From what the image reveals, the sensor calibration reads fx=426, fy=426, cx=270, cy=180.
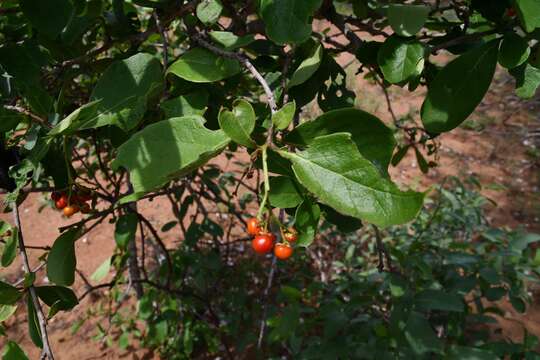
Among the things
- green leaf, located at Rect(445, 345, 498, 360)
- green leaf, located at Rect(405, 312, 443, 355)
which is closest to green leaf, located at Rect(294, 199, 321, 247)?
green leaf, located at Rect(405, 312, 443, 355)

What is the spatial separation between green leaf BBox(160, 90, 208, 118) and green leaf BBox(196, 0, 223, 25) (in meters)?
0.21

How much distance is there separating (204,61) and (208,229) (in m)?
1.39

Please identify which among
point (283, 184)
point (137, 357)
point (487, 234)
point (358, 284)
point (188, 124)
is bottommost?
point (137, 357)

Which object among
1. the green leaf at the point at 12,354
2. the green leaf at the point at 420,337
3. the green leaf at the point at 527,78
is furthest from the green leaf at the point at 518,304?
the green leaf at the point at 12,354

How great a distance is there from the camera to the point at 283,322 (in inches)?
67.1

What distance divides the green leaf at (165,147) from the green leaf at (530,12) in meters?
0.53

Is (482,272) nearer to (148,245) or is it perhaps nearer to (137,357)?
(137,357)

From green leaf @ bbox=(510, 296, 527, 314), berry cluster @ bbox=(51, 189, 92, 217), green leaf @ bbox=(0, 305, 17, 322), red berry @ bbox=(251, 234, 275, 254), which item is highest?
red berry @ bbox=(251, 234, 275, 254)

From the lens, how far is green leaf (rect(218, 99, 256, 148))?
0.64 m

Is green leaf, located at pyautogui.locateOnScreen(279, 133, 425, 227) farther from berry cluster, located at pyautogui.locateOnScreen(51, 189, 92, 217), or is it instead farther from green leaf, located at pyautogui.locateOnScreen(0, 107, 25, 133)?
berry cluster, located at pyautogui.locateOnScreen(51, 189, 92, 217)

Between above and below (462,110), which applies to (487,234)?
below

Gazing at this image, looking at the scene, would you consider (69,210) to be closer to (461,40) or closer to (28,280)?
(28,280)

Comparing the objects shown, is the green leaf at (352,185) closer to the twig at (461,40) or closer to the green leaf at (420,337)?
the twig at (461,40)

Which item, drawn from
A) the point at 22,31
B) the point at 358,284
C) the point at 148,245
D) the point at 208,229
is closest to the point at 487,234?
the point at 358,284
